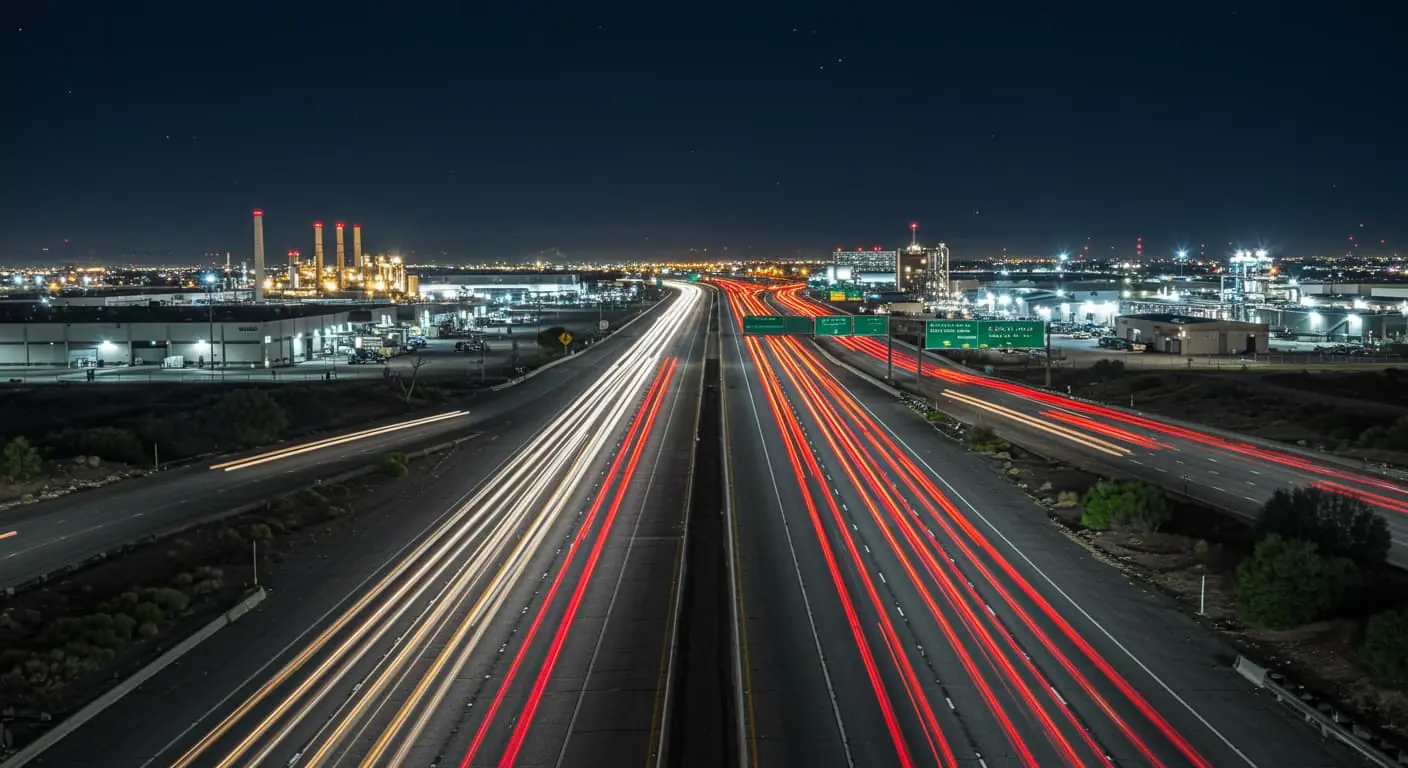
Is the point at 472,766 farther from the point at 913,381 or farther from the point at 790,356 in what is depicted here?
the point at 790,356

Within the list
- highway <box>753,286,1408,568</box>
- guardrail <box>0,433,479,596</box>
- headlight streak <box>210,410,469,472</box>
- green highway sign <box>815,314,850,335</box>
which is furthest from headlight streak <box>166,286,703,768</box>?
green highway sign <box>815,314,850,335</box>

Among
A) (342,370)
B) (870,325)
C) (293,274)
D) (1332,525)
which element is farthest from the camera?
(293,274)

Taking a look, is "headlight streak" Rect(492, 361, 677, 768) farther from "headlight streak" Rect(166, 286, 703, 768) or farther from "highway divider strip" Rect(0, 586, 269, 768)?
"highway divider strip" Rect(0, 586, 269, 768)

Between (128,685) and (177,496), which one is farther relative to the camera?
(177,496)

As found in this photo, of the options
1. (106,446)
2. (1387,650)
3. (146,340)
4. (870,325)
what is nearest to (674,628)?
(1387,650)

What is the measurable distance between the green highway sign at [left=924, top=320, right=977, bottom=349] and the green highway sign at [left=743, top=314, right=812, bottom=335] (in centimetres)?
989

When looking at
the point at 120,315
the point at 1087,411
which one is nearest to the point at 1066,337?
the point at 1087,411

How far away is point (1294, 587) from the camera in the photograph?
861 inches

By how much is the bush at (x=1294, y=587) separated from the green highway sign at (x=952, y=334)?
4208cm

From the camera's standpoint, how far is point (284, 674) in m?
19.4

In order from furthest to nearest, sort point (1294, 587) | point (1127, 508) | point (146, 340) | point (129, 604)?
point (146, 340)
point (1127, 508)
point (129, 604)
point (1294, 587)

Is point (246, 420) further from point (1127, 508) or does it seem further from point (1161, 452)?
point (1161, 452)

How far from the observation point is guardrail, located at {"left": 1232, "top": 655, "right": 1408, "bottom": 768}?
52.3 ft

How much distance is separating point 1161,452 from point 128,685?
115ft
